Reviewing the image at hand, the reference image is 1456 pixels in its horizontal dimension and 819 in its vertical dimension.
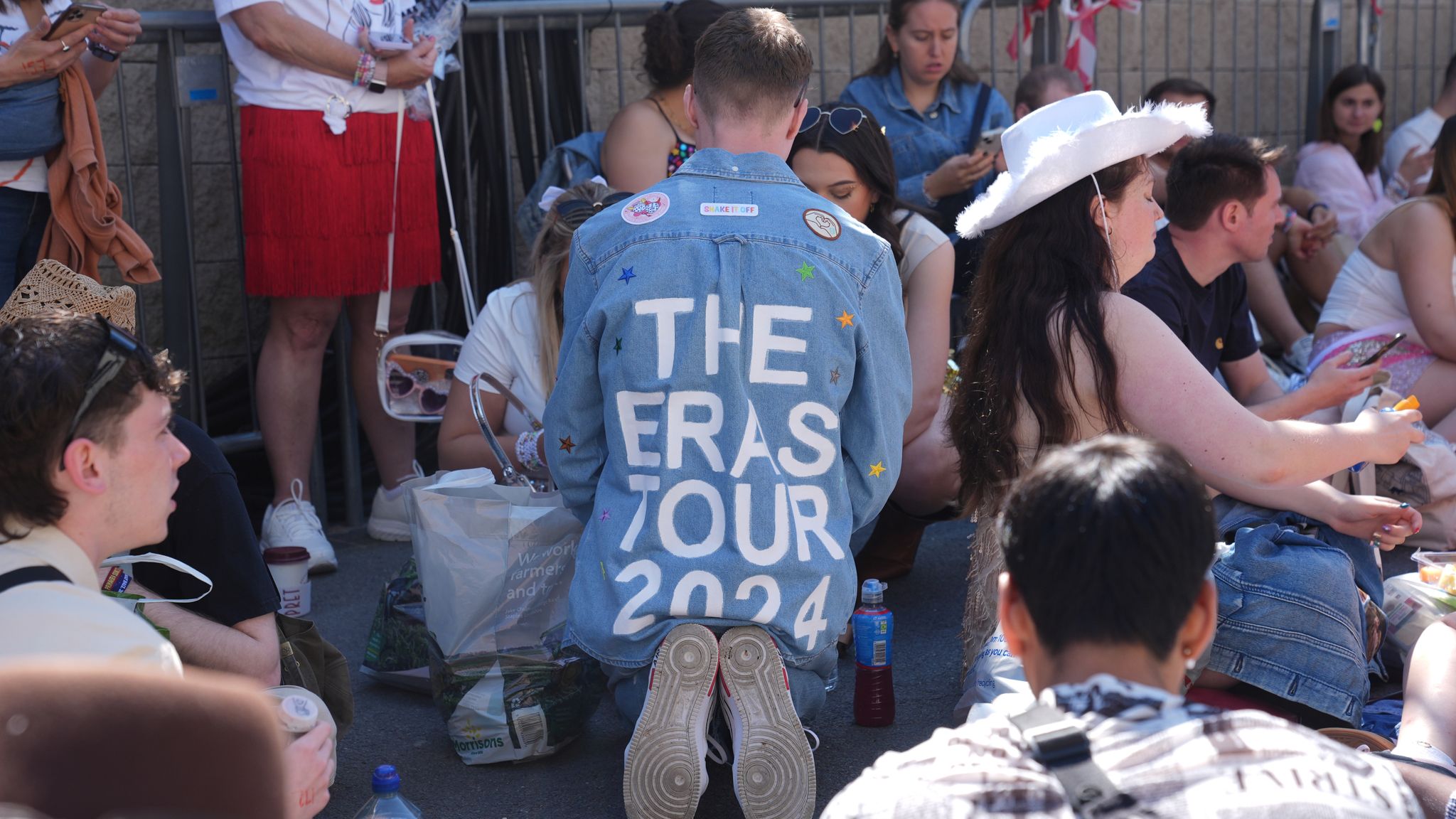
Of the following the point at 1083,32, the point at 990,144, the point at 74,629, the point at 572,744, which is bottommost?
the point at 572,744

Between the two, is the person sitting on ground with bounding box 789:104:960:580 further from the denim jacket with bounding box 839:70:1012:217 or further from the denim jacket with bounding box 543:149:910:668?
the denim jacket with bounding box 839:70:1012:217

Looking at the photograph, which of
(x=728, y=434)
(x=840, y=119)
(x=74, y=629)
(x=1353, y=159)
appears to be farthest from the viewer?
(x=1353, y=159)

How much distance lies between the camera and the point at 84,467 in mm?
2127

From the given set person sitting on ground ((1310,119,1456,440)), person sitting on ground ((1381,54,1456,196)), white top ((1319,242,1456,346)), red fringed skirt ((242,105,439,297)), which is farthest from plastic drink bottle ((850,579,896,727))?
person sitting on ground ((1381,54,1456,196))

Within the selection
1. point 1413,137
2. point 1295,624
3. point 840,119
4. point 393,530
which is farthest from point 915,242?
point 1413,137

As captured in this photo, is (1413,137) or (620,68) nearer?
(620,68)

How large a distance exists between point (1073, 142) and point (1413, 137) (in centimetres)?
509

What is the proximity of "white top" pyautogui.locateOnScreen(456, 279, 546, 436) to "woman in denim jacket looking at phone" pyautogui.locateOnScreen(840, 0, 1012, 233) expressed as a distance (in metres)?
1.88

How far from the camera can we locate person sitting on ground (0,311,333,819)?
197 cm

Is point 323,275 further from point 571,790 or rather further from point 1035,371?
point 1035,371

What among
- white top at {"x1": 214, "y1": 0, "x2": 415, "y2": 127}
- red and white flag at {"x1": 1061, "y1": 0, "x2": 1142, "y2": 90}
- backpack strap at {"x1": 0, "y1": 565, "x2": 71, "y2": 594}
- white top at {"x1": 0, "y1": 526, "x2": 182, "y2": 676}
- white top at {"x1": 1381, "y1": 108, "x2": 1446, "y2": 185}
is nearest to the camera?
white top at {"x1": 0, "y1": 526, "x2": 182, "y2": 676}

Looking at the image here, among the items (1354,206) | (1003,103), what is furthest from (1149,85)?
(1003,103)

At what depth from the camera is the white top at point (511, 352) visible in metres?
4.13

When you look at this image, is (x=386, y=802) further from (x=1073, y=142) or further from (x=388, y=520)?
(x=388, y=520)
